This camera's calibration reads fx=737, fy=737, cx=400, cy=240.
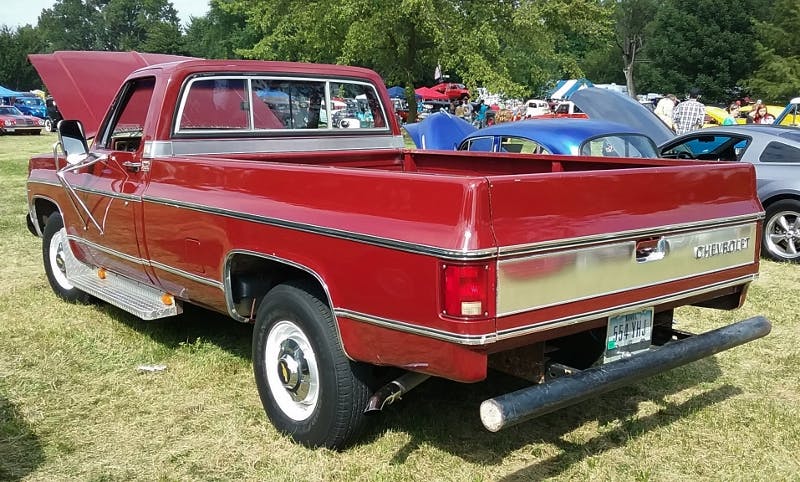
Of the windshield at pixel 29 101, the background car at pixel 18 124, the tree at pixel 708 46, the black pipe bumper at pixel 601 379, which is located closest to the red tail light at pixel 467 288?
the black pipe bumper at pixel 601 379

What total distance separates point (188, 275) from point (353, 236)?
1.57 metres

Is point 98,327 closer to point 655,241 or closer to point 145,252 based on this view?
point 145,252

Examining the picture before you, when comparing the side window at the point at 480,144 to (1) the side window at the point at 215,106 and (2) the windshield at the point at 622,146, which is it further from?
(1) the side window at the point at 215,106

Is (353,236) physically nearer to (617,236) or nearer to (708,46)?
(617,236)

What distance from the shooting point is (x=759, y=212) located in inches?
147

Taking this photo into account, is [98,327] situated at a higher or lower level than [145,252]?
lower

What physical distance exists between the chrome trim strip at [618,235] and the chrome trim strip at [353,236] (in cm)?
13

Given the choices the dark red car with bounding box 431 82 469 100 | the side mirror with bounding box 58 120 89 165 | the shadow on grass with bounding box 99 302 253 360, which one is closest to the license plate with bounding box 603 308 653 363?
the shadow on grass with bounding box 99 302 253 360

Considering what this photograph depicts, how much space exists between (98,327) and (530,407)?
3936 millimetres

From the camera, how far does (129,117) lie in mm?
5238

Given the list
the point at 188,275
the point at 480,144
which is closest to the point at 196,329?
the point at 188,275

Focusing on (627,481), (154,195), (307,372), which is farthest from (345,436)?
(154,195)

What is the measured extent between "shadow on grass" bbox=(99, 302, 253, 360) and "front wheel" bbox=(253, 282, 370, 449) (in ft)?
4.09

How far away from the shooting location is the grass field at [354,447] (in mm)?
3469
